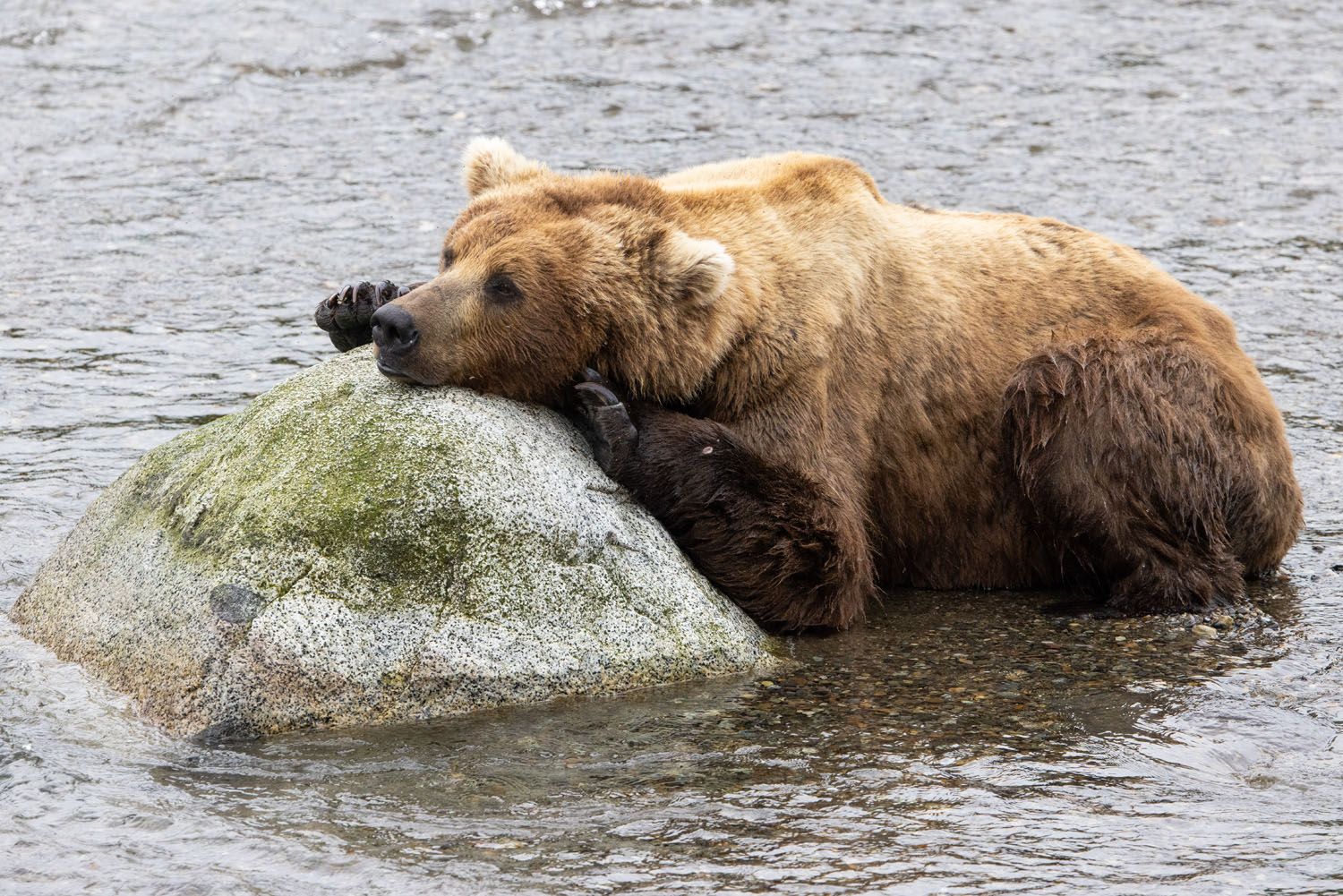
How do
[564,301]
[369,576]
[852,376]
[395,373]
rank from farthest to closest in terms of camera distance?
[852,376]
[564,301]
[395,373]
[369,576]

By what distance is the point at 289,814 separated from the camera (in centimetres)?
466

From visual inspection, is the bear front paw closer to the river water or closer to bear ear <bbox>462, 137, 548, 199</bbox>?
bear ear <bbox>462, 137, 548, 199</bbox>

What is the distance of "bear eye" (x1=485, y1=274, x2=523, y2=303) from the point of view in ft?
18.9

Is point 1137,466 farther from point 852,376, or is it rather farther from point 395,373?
point 395,373

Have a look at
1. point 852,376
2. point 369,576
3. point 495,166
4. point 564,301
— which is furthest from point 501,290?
point 852,376

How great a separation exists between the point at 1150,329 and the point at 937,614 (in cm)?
144

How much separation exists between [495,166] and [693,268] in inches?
39.5

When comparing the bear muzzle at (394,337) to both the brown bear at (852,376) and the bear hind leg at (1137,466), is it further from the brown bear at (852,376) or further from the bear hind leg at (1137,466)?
the bear hind leg at (1137,466)

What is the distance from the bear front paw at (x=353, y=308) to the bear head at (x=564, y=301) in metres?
0.33

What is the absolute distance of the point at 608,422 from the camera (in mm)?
5926

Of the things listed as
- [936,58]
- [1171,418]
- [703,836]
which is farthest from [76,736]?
[936,58]

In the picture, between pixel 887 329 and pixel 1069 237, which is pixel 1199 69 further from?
pixel 887 329

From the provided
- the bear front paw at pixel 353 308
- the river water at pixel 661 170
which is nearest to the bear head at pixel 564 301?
the bear front paw at pixel 353 308

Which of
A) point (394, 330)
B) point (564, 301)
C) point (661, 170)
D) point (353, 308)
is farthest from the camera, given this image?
point (661, 170)
